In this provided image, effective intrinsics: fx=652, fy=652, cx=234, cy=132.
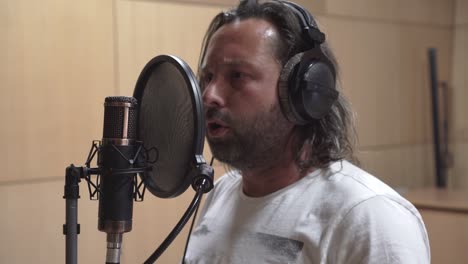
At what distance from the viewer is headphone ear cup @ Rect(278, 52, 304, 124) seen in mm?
1425

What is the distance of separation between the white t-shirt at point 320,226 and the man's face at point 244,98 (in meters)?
0.11

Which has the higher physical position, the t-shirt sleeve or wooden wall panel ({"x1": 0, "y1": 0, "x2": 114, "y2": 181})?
wooden wall panel ({"x1": 0, "y1": 0, "x2": 114, "y2": 181})

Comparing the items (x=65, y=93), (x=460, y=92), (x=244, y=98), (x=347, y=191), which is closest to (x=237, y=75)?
(x=244, y=98)

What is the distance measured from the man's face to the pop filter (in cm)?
32

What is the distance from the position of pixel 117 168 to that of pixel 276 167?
1.92ft

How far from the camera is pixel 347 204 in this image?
51.1 inches

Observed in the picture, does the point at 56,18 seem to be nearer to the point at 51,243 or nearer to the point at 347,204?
the point at 51,243

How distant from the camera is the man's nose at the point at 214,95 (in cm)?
138

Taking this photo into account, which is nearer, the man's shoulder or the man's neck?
the man's shoulder

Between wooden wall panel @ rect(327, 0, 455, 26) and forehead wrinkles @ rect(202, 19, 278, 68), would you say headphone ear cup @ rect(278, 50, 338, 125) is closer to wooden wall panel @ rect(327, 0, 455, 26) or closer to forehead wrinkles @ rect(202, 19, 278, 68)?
forehead wrinkles @ rect(202, 19, 278, 68)

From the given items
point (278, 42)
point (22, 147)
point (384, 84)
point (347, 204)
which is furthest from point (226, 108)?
point (384, 84)

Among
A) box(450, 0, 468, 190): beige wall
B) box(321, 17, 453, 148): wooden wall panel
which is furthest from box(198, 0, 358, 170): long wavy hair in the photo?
box(450, 0, 468, 190): beige wall

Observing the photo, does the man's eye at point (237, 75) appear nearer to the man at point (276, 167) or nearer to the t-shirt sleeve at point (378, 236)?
the man at point (276, 167)

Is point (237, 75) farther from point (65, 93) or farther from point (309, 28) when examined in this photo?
point (65, 93)
